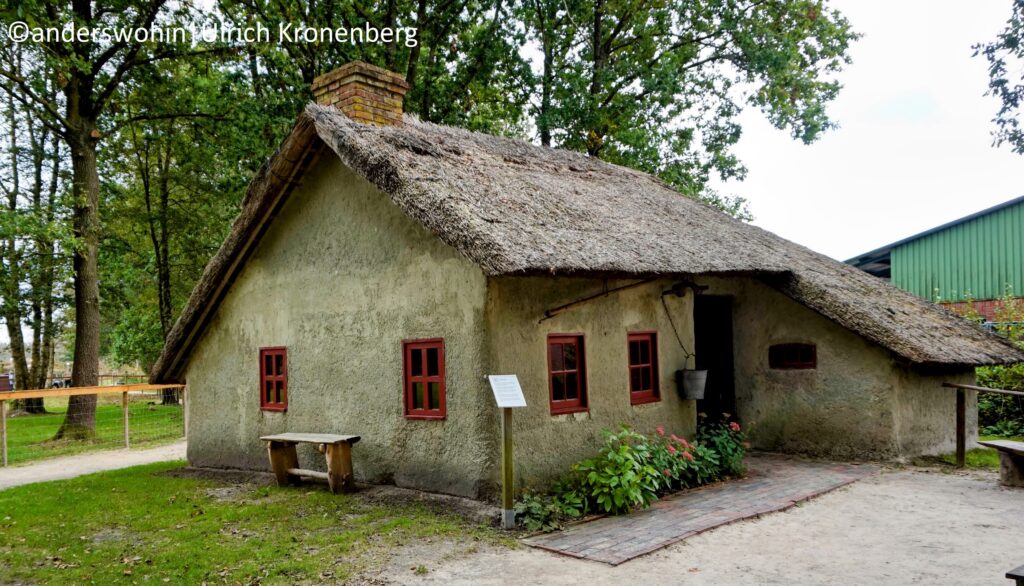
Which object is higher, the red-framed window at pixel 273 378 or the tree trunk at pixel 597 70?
the tree trunk at pixel 597 70

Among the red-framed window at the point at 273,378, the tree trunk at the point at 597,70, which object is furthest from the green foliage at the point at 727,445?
the tree trunk at the point at 597,70

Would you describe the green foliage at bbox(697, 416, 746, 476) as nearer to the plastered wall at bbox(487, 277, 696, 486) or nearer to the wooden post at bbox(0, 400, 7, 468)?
the plastered wall at bbox(487, 277, 696, 486)

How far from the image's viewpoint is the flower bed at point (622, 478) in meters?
6.89

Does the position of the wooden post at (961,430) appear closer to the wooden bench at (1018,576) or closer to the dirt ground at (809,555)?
the dirt ground at (809,555)

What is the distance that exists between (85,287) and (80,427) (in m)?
3.03

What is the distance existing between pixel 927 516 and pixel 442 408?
5.01 meters

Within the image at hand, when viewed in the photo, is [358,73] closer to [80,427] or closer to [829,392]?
[829,392]

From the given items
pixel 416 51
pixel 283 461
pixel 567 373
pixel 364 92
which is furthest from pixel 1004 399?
pixel 416 51

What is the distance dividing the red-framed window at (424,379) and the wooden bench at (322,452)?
91cm

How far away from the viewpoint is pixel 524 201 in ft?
27.4

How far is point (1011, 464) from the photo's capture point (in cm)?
820

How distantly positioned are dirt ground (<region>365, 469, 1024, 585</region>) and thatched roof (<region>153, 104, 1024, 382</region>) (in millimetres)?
2454

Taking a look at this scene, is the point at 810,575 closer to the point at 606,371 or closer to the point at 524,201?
the point at 606,371

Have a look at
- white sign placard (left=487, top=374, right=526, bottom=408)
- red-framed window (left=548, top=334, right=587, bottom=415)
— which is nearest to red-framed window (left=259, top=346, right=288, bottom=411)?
red-framed window (left=548, top=334, right=587, bottom=415)
